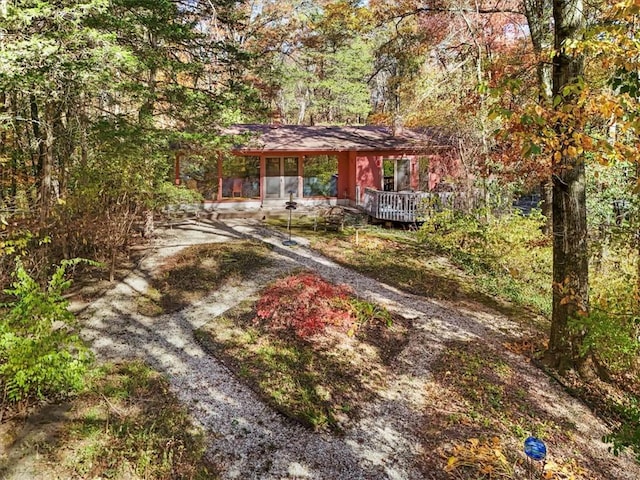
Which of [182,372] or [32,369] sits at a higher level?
[32,369]

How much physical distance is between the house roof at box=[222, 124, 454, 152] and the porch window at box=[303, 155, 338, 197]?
2.82ft

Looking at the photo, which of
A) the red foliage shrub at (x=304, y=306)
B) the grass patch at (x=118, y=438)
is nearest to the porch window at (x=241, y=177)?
the red foliage shrub at (x=304, y=306)

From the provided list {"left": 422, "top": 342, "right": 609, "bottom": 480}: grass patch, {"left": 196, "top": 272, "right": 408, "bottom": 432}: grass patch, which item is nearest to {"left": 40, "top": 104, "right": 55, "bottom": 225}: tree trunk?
{"left": 196, "top": 272, "right": 408, "bottom": 432}: grass patch

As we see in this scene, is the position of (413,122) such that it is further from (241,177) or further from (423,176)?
(241,177)

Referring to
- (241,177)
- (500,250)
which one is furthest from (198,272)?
(241,177)

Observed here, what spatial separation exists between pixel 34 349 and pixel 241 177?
13769mm

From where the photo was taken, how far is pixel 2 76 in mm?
5332

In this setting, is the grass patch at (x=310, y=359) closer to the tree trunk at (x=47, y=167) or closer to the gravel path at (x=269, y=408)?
the gravel path at (x=269, y=408)

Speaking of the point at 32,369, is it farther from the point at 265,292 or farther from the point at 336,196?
the point at 336,196

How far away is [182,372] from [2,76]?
445cm

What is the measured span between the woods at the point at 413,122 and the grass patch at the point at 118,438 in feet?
1.31

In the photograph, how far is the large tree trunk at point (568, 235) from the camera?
5.52 m

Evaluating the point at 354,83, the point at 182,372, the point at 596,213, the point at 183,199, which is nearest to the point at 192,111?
the point at 183,199

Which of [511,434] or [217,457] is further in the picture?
[511,434]
